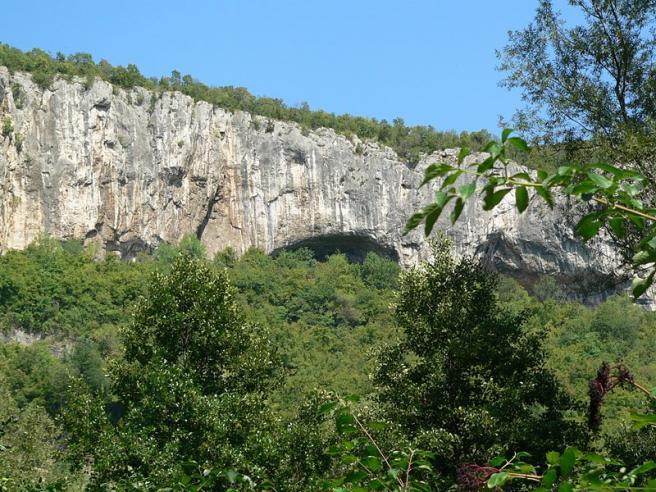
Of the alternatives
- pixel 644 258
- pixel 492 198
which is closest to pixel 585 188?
pixel 492 198

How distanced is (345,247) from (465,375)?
7791 cm

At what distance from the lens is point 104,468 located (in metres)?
18.0

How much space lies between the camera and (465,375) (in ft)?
59.9

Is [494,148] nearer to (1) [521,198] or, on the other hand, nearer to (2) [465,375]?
(1) [521,198]

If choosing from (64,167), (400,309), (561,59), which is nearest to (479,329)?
(400,309)

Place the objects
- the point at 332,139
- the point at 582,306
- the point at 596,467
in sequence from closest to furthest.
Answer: the point at 596,467, the point at 582,306, the point at 332,139

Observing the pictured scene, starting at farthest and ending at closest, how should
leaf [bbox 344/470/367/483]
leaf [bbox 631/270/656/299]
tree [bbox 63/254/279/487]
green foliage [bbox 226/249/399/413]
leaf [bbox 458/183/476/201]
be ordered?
green foliage [bbox 226/249/399/413], tree [bbox 63/254/279/487], leaf [bbox 344/470/367/483], leaf [bbox 631/270/656/299], leaf [bbox 458/183/476/201]

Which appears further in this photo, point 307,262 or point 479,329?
point 307,262

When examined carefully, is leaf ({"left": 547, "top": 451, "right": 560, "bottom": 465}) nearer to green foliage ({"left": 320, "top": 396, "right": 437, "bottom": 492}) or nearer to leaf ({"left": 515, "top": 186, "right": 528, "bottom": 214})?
green foliage ({"left": 320, "top": 396, "right": 437, "bottom": 492})

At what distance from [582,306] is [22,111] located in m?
48.0

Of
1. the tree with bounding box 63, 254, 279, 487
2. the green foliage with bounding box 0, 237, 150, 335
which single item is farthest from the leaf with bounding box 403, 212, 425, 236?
the green foliage with bounding box 0, 237, 150, 335

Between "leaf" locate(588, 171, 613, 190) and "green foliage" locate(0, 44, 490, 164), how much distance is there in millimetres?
89146

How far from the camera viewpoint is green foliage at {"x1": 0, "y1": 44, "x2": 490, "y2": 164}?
90750mm

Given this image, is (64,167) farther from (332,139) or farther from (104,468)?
(104,468)
